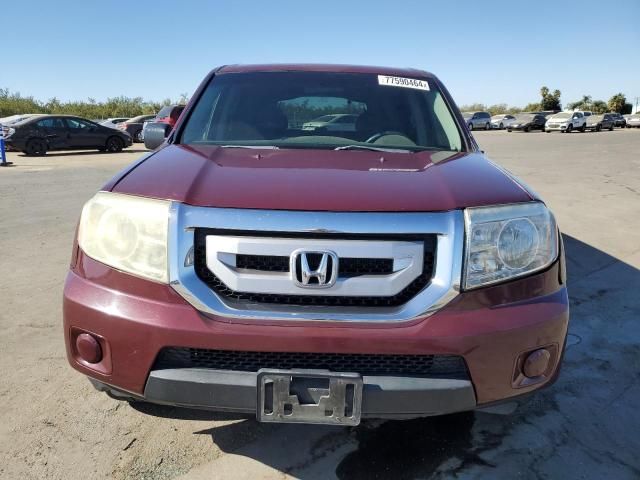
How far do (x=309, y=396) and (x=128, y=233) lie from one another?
0.89 metres

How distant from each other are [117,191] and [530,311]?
5.34ft

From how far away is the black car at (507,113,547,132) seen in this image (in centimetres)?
4053

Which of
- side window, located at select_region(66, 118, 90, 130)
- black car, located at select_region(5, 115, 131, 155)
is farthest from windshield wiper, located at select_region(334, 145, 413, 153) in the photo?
side window, located at select_region(66, 118, 90, 130)

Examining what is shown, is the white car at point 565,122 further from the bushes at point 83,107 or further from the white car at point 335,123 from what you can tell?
the white car at point 335,123

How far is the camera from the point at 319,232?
1.78 metres

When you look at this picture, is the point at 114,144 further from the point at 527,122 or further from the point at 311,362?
the point at 527,122

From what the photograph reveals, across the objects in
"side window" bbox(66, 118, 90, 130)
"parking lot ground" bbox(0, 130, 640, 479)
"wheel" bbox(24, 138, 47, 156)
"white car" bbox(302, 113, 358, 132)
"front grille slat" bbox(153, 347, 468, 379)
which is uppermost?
"white car" bbox(302, 113, 358, 132)

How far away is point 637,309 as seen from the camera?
4148mm

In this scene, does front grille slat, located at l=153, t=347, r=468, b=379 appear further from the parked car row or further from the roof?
the parked car row

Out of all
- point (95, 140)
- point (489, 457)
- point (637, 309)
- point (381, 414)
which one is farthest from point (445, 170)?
point (95, 140)

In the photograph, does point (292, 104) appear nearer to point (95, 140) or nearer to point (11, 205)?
point (11, 205)

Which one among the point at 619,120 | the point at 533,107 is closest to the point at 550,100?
the point at 533,107

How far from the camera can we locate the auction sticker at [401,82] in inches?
134

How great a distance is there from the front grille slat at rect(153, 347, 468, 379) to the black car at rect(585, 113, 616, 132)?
46.1 meters
